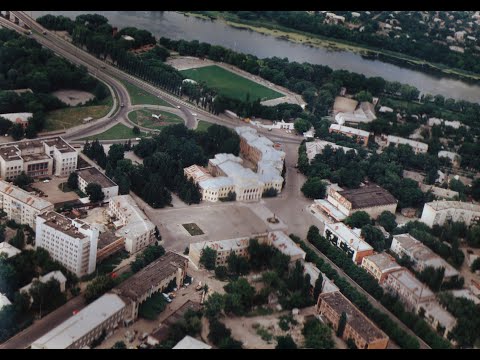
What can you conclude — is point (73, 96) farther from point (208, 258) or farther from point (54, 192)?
point (208, 258)

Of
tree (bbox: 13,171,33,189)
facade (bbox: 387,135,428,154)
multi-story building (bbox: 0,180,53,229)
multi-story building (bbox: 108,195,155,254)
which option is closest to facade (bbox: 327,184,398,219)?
facade (bbox: 387,135,428,154)

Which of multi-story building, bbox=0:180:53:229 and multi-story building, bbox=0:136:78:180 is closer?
multi-story building, bbox=0:180:53:229

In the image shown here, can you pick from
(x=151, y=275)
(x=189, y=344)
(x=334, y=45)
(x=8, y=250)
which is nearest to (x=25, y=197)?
(x=8, y=250)

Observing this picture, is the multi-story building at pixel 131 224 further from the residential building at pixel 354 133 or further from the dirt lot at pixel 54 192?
the residential building at pixel 354 133

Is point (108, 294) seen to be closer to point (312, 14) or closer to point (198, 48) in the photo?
point (198, 48)

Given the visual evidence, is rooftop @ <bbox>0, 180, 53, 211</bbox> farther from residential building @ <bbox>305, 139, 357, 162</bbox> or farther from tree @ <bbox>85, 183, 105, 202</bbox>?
residential building @ <bbox>305, 139, 357, 162</bbox>

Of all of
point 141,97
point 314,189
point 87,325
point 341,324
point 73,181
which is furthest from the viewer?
point 141,97

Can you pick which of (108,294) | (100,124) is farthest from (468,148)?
(108,294)
